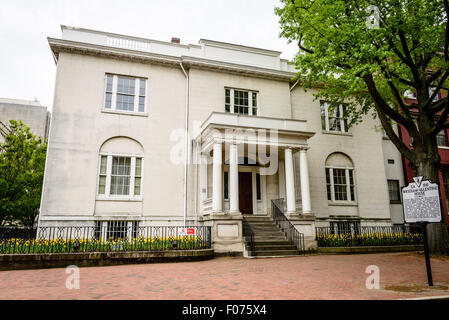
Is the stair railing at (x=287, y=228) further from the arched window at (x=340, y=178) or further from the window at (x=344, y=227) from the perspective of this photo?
the arched window at (x=340, y=178)

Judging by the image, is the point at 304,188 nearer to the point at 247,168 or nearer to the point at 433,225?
the point at 247,168

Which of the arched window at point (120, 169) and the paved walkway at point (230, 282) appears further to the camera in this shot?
the arched window at point (120, 169)

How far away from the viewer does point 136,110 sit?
18016 millimetres

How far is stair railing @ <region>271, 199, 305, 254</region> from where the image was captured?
50.2 ft

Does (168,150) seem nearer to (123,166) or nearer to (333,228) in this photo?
(123,166)

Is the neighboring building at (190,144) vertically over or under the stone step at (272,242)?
over

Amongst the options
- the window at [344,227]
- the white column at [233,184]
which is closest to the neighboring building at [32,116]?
the white column at [233,184]

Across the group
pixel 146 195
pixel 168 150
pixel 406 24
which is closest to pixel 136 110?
pixel 168 150

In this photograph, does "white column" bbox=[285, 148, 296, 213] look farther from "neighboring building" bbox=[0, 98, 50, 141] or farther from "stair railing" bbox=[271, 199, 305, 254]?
"neighboring building" bbox=[0, 98, 50, 141]

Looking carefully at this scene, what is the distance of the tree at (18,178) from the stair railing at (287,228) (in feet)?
55.1

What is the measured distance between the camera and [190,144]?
18219 mm

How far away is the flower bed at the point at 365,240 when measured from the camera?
16.6m

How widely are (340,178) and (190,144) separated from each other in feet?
34.5

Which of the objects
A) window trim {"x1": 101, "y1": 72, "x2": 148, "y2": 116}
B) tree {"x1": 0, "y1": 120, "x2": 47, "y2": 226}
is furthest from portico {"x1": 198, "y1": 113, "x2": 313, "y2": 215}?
tree {"x1": 0, "y1": 120, "x2": 47, "y2": 226}
